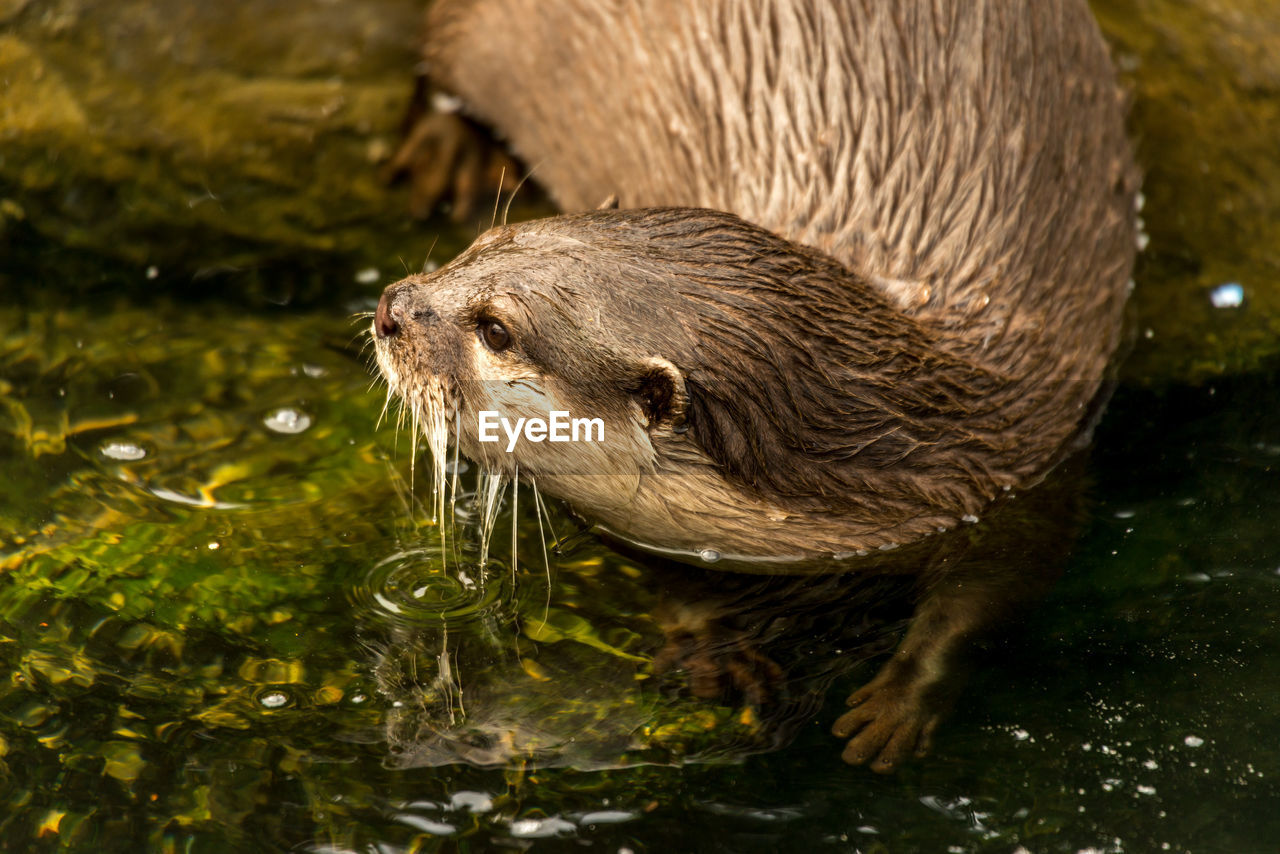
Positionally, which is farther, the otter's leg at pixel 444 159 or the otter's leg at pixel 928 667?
the otter's leg at pixel 444 159

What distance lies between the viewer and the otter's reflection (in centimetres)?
237

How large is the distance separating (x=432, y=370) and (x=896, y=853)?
1162 millimetres

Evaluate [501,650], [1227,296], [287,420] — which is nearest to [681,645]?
[501,650]

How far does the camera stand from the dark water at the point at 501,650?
85.6 inches

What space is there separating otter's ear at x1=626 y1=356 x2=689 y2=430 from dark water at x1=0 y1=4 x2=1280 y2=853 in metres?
0.45

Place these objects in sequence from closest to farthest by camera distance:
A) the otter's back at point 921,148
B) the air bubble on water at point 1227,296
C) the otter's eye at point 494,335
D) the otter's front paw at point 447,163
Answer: the otter's eye at point 494,335 < the otter's back at point 921,148 < the air bubble on water at point 1227,296 < the otter's front paw at point 447,163

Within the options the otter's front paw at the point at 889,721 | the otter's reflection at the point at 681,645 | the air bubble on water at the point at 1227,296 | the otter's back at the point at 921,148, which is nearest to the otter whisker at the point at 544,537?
the otter's reflection at the point at 681,645

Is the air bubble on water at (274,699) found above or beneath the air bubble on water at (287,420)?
above

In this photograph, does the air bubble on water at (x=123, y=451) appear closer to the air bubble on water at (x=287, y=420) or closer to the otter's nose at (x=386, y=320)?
the air bubble on water at (x=287, y=420)

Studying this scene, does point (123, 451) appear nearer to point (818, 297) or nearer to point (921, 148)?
point (818, 297)

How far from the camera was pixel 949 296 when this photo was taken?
2.76 m

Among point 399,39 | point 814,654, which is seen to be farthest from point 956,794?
point 399,39

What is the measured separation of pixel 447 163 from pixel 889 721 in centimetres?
229

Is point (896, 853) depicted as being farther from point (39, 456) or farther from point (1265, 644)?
point (39, 456)
